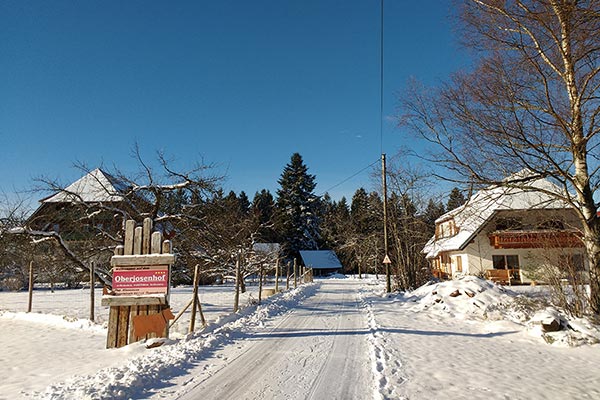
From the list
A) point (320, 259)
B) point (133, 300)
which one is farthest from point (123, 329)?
point (320, 259)

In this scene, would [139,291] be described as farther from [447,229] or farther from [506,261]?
[447,229]

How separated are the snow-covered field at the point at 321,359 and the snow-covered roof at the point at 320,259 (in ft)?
133

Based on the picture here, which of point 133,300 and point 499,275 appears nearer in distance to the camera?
point 133,300

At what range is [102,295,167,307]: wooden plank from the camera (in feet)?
23.9

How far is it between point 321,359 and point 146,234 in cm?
453

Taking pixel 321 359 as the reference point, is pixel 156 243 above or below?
above

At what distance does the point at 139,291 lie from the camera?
7.40 metres

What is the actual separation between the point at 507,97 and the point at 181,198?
1111cm

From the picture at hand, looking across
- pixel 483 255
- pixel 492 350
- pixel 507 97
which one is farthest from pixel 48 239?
pixel 483 255

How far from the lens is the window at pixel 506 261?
25.7 metres

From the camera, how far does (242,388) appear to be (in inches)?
187

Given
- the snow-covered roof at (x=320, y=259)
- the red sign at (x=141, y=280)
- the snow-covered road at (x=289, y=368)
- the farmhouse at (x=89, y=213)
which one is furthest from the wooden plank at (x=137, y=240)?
the snow-covered roof at (x=320, y=259)

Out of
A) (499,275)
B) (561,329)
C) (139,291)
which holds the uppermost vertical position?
(139,291)

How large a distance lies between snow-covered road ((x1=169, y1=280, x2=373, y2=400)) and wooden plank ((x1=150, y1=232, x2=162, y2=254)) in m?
2.60
